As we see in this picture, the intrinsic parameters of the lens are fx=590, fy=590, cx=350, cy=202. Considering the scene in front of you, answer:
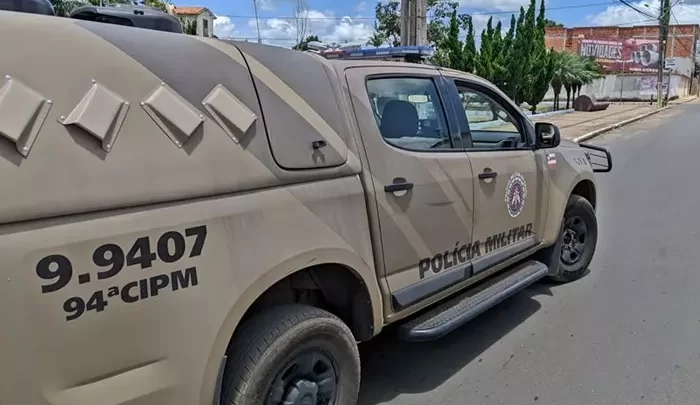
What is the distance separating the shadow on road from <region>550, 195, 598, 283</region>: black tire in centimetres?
82

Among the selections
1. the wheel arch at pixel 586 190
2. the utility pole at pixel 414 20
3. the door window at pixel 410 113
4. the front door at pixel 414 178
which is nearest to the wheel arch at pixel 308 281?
the front door at pixel 414 178

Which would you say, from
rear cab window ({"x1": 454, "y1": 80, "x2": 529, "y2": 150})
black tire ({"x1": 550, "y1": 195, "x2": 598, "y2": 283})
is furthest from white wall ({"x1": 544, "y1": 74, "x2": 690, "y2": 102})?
rear cab window ({"x1": 454, "y1": 80, "x2": 529, "y2": 150})

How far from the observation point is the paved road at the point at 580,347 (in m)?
3.46

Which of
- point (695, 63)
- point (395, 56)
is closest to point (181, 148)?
point (395, 56)

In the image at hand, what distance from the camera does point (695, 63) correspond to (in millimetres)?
75250

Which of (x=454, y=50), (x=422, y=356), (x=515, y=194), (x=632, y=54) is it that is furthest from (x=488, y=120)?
(x=632, y=54)

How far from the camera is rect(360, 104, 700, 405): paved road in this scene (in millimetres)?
3461

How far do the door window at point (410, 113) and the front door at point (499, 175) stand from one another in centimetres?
26

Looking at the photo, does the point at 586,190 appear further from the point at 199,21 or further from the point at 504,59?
the point at 504,59

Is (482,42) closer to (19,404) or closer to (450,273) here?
(450,273)

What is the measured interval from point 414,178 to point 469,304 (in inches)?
38.9

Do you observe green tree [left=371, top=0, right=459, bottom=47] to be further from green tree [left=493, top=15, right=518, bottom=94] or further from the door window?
the door window

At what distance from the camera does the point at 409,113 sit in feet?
11.7

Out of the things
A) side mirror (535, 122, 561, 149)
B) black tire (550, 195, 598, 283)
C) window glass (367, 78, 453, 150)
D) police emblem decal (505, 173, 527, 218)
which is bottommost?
black tire (550, 195, 598, 283)
